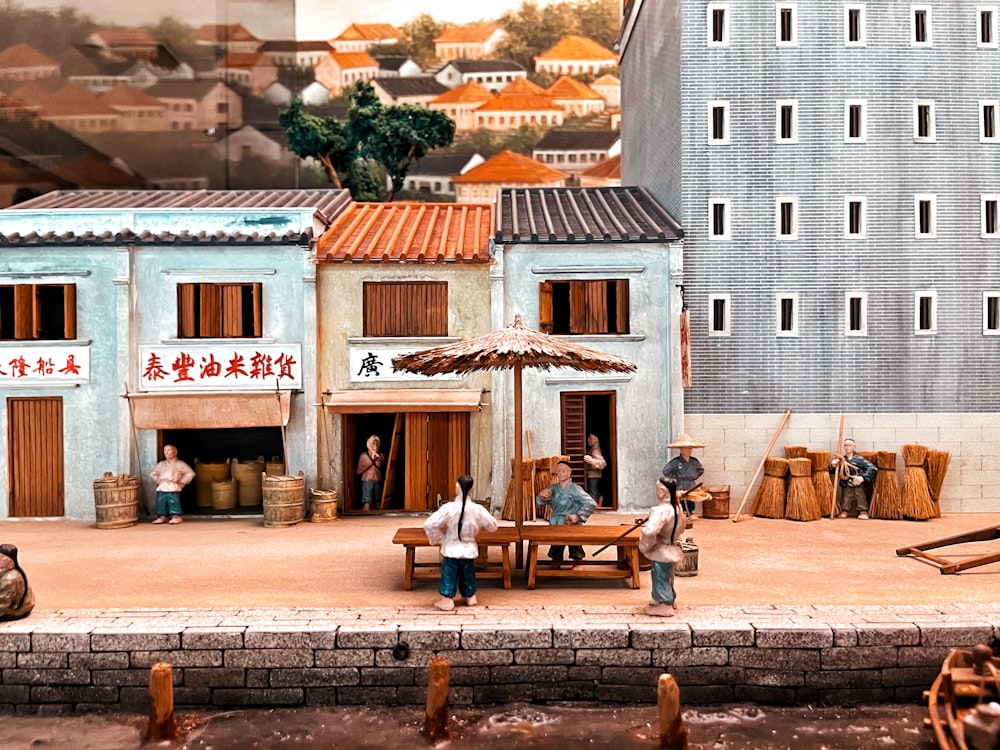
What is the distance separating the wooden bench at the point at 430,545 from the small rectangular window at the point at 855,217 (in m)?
10.5

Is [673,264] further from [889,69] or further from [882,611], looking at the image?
[882,611]

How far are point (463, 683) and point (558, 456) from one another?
292 inches

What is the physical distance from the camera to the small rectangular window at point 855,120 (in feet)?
53.9

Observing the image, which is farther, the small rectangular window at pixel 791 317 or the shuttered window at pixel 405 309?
the small rectangular window at pixel 791 317

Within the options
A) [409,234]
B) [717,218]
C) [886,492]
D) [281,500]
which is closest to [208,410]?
[281,500]

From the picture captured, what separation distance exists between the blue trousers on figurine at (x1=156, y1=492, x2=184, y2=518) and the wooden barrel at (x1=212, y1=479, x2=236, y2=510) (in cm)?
84

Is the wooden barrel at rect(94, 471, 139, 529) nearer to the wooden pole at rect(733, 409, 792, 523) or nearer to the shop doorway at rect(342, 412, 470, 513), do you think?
the shop doorway at rect(342, 412, 470, 513)

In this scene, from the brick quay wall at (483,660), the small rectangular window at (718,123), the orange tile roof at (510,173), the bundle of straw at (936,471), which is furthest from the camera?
the orange tile roof at (510,173)

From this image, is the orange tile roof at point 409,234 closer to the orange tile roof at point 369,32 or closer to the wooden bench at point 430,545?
the wooden bench at point 430,545

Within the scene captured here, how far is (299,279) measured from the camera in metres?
16.1

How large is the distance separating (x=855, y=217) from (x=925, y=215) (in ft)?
A: 4.79

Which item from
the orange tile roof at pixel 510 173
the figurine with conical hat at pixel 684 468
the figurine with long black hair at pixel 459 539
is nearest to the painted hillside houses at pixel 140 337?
the figurine with long black hair at pixel 459 539

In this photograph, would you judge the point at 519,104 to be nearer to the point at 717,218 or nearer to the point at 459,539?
the point at 717,218

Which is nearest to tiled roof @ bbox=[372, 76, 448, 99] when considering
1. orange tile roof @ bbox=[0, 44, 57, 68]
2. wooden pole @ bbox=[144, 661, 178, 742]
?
orange tile roof @ bbox=[0, 44, 57, 68]
